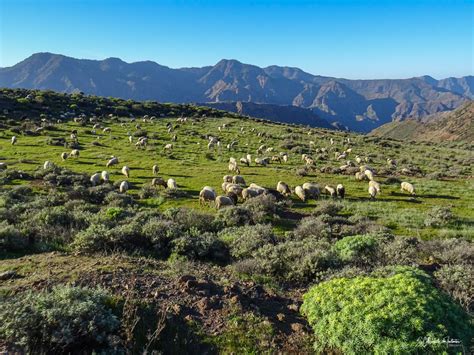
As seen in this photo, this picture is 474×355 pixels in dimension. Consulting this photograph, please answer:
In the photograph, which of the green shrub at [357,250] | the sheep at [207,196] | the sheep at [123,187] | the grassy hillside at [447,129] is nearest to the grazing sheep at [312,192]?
the sheep at [207,196]

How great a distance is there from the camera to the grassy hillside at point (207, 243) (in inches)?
251

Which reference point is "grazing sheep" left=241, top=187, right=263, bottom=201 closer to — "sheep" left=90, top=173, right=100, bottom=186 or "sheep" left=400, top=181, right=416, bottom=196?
"sheep" left=90, top=173, right=100, bottom=186

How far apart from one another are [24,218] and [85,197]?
513cm

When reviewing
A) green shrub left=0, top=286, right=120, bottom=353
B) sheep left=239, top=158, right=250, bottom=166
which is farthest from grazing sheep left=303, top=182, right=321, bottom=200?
green shrub left=0, top=286, right=120, bottom=353

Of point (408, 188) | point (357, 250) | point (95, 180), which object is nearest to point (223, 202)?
point (357, 250)

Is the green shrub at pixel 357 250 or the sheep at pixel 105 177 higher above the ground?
the green shrub at pixel 357 250

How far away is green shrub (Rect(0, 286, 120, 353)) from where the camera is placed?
5.29 metres

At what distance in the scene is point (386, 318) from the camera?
569 cm

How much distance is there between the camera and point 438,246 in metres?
12.7

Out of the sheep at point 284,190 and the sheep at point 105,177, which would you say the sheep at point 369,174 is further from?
the sheep at point 105,177

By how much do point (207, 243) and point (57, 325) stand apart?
6.39 metres

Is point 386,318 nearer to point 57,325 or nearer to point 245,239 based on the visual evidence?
point 57,325

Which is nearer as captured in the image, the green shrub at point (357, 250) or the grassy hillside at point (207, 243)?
the grassy hillside at point (207, 243)

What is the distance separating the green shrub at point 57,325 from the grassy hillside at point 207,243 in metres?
0.06
